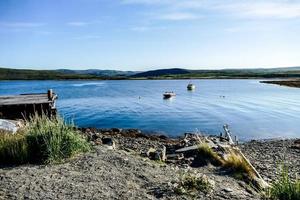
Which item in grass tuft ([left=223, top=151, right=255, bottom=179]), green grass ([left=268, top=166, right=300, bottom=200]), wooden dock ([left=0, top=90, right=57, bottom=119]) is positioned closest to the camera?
green grass ([left=268, top=166, right=300, bottom=200])

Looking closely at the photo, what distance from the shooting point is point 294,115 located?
5509 centimetres

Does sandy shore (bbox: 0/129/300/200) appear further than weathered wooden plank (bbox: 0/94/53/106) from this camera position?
No

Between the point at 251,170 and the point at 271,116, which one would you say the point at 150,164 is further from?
the point at 271,116

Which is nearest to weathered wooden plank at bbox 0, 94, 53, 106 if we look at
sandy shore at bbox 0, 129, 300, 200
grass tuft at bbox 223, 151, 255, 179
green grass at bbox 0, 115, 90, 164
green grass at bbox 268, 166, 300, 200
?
sandy shore at bbox 0, 129, 300, 200

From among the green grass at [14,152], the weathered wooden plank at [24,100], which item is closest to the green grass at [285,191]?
the green grass at [14,152]

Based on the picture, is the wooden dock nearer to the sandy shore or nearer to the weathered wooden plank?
the weathered wooden plank

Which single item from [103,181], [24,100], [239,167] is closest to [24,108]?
[24,100]

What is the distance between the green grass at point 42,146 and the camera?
12.7m

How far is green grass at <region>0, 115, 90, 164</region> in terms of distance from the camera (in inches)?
500

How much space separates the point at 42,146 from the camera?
42.2 ft

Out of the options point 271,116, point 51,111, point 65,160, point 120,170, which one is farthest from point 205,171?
point 271,116

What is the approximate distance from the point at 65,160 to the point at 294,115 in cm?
4675

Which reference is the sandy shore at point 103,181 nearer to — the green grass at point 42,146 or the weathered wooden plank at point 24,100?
the green grass at point 42,146

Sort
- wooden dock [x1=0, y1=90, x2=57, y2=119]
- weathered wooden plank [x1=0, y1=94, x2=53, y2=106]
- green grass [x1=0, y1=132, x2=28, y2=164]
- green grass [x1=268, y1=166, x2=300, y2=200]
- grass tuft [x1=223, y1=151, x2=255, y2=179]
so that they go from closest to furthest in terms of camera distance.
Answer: green grass [x1=268, y1=166, x2=300, y2=200]
green grass [x1=0, y1=132, x2=28, y2=164]
grass tuft [x1=223, y1=151, x2=255, y2=179]
wooden dock [x1=0, y1=90, x2=57, y2=119]
weathered wooden plank [x1=0, y1=94, x2=53, y2=106]
